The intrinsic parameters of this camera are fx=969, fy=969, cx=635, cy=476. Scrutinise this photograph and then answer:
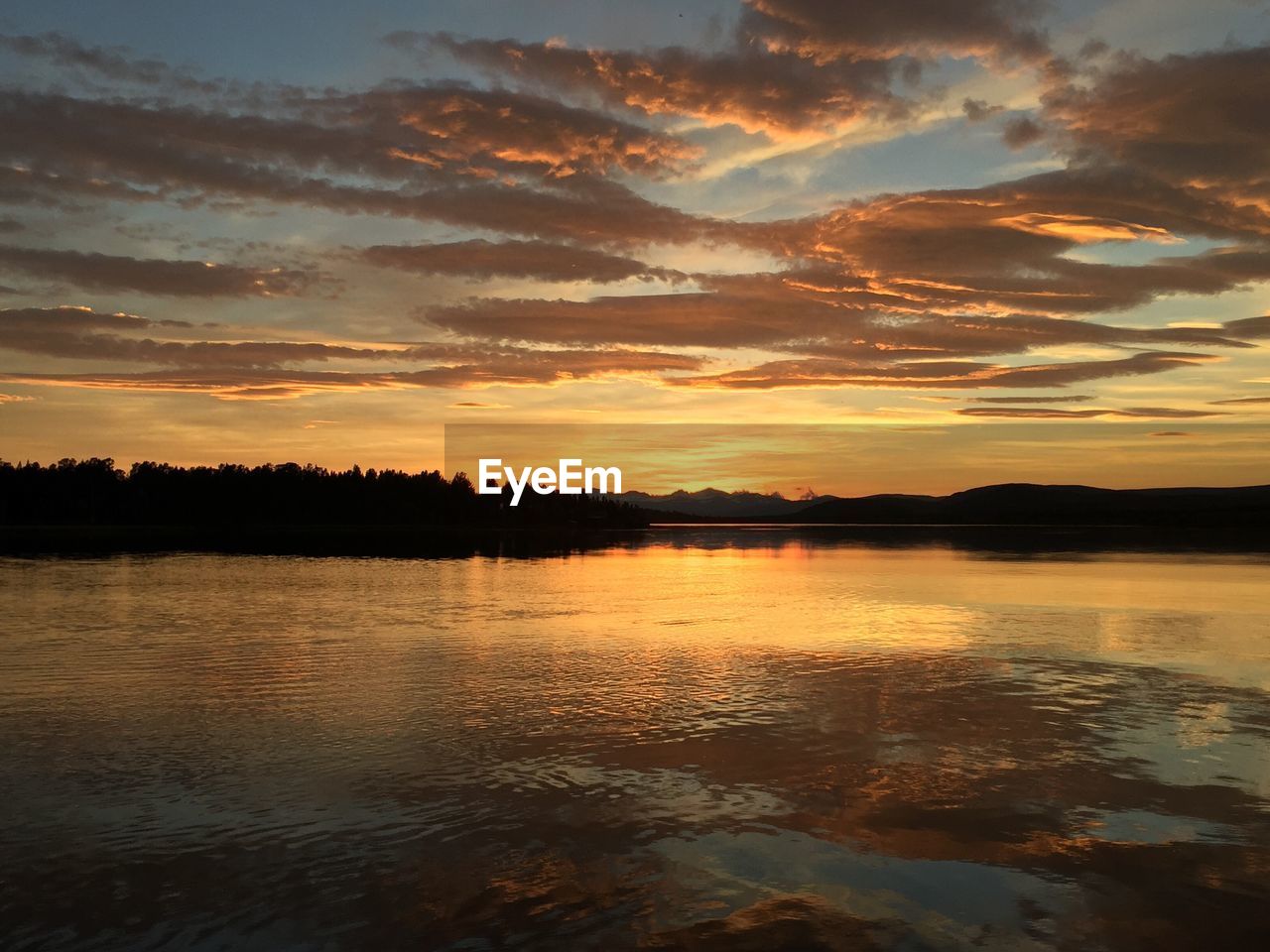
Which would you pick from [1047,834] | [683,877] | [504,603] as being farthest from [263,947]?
[504,603]

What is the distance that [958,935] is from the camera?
9578mm

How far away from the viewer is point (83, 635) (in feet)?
94.7

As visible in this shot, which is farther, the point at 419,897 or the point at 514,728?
the point at 514,728

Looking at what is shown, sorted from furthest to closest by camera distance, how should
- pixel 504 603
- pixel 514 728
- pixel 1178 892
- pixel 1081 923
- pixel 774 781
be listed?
pixel 504 603 → pixel 514 728 → pixel 774 781 → pixel 1178 892 → pixel 1081 923

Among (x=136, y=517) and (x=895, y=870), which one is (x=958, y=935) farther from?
(x=136, y=517)

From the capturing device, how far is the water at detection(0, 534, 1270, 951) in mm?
9961

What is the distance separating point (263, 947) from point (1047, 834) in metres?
9.37

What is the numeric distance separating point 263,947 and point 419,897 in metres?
1.67

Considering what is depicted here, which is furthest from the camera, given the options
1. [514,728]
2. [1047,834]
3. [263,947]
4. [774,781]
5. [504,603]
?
[504,603]

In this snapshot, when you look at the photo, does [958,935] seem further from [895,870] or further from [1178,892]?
[1178,892]

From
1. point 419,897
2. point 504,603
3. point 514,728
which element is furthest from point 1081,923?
point 504,603

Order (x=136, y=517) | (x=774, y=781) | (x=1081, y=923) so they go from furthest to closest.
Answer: (x=136, y=517), (x=774, y=781), (x=1081, y=923)

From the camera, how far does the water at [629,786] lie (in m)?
9.96

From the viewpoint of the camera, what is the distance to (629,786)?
47.5 ft
